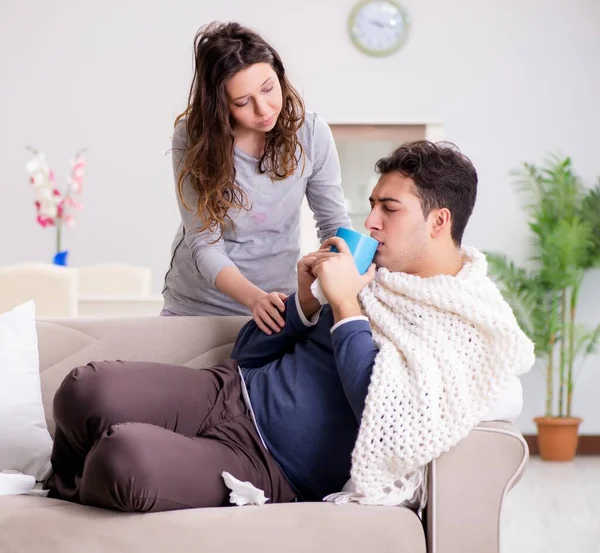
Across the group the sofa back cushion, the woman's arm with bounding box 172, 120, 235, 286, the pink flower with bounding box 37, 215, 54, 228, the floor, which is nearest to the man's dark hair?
the woman's arm with bounding box 172, 120, 235, 286

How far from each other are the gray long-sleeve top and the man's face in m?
0.38

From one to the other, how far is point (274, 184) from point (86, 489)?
3.00ft

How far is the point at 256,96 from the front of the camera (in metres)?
2.02

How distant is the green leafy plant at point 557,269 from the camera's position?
503cm

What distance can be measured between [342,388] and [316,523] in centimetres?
33

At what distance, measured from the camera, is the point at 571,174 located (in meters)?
5.40

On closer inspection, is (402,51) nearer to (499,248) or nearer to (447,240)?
(499,248)

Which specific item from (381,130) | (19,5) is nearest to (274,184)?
(381,130)

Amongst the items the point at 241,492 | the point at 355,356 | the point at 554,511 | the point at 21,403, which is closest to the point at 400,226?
the point at 355,356

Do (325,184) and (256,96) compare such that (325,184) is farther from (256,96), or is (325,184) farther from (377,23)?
(377,23)

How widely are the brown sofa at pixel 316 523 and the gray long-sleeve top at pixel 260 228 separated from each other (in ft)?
2.30

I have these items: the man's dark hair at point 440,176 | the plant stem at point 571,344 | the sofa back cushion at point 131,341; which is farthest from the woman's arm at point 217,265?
the plant stem at point 571,344

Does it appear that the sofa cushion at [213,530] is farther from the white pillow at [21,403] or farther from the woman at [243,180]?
the woman at [243,180]

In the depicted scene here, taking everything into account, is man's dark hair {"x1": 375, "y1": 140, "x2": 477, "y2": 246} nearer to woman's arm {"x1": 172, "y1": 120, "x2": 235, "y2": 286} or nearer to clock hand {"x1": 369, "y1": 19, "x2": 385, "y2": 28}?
woman's arm {"x1": 172, "y1": 120, "x2": 235, "y2": 286}
